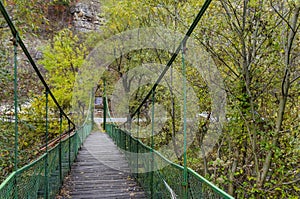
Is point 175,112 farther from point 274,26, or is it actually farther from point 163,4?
point 274,26

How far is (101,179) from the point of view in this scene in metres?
5.35

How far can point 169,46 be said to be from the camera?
590 centimetres

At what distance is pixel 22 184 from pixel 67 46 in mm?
11484

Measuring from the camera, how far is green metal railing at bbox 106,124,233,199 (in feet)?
6.36

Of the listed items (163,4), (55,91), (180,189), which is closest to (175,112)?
(163,4)

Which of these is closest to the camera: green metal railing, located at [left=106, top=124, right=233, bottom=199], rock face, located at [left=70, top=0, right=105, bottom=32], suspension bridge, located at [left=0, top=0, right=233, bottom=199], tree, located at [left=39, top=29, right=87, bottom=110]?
green metal railing, located at [left=106, top=124, right=233, bottom=199]

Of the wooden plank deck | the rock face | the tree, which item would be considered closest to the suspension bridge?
the wooden plank deck

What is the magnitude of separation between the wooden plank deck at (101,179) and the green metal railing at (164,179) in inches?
9.4

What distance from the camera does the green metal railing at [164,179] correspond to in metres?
1.94

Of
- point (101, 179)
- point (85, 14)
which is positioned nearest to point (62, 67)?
point (101, 179)

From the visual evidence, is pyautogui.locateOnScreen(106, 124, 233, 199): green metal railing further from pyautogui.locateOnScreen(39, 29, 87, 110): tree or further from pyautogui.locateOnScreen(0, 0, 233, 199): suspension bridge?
pyautogui.locateOnScreen(39, 29, 87, 110): tree

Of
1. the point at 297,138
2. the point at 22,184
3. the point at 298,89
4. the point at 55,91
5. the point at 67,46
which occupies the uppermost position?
the point at 67,46

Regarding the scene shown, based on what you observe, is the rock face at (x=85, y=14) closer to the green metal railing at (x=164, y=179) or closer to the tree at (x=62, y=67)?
the tree at (x=62, y=67)

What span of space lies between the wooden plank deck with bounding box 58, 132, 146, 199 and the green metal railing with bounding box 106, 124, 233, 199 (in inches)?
9.4
